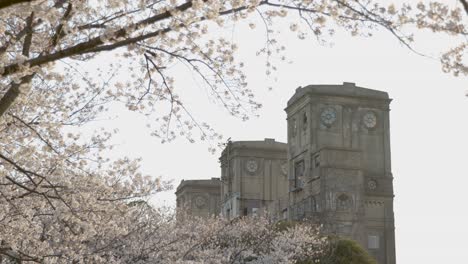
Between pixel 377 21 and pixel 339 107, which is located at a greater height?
pixel 339 107

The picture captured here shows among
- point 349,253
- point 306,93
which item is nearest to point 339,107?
point 306,93

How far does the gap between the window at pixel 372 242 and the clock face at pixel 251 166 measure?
20.8 metres

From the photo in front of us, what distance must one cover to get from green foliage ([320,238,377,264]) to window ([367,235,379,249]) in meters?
21.3

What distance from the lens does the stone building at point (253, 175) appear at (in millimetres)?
74500

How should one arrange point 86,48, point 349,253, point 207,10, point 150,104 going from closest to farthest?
1. point 86,48
2. point 207,10
3. point 150,104
4. point 349,253

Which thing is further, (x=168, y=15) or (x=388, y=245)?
(x=388, y=245)

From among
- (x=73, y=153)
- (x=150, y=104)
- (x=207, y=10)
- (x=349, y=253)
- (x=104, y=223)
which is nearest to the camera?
(x=207, y=10)

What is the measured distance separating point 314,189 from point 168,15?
156ft

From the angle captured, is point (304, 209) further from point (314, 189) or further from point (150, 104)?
point (150, 104)

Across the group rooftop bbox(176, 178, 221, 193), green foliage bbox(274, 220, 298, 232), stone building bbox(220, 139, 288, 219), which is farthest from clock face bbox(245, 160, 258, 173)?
green foliage bbox(274, 220, 298, 232)

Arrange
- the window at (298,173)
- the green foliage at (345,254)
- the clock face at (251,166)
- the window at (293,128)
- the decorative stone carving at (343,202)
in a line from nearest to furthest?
the green foliage at (345,254)
the decorative stone carving at (343,202)
the window at (298,173)
the window at (293,128)
the clock face at (251,166)

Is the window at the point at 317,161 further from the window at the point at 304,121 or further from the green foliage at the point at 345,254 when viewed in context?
the green foliage at the point at 345,254

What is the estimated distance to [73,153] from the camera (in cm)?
1345

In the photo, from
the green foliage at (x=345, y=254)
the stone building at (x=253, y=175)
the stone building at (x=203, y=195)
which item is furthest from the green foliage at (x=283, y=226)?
the stone building at (x=203, y=195)
